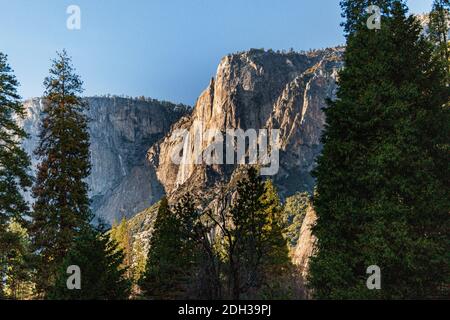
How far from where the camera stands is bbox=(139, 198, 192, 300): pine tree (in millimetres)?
14888

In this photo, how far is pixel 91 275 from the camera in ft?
40.6

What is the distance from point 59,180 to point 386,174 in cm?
1497

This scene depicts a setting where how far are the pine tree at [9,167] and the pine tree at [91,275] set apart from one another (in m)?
5.33

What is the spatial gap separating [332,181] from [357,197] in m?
1.03

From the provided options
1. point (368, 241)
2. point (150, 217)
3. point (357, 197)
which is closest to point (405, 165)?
point (357, 197)

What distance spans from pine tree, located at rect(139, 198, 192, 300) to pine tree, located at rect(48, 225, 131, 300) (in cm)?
232

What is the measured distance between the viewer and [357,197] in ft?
42.5

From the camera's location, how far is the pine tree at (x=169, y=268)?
14.9 meters

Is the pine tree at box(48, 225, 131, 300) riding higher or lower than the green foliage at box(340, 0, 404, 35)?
lower

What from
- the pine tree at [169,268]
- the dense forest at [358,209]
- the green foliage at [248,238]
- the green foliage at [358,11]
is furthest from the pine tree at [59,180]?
Result: the green foliage at [358,11]

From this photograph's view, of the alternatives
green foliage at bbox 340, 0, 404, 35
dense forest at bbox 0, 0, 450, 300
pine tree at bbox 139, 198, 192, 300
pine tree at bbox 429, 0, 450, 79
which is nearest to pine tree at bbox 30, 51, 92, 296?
dense forest at bbox 0, 0, 450, 300

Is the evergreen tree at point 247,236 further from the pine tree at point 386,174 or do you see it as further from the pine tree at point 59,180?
the pine tree at point 59,180

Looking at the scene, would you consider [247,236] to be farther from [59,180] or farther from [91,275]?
[59,180]

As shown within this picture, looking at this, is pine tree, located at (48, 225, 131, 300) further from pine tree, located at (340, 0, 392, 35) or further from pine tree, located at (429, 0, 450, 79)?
pine tree, located at (429, 0, 450, 79)
